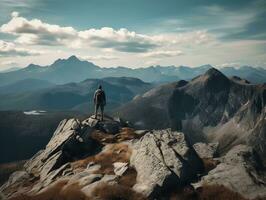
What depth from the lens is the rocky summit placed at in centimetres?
4291

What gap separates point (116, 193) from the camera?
1645 inches

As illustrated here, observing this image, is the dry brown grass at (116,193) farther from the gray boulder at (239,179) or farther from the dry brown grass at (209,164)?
the dry brown grass at (209,164)

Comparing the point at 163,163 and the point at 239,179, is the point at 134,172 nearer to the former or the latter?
the point at 163,163

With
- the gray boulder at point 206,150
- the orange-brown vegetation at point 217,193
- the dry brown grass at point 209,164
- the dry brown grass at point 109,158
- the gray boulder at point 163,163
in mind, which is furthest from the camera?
the gray boulder at point 206,150

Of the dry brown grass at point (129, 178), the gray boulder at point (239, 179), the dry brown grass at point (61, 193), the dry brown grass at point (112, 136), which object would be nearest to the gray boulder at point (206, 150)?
the gray boulder at point (239, 179)

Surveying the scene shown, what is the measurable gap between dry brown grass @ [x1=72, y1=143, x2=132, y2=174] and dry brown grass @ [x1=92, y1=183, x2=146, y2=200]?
30.8 ft

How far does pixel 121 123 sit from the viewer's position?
90.9 metres

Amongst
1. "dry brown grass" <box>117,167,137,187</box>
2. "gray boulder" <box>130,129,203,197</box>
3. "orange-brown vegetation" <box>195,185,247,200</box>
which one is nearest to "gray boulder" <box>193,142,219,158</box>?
"gray boulder" <box>130,129,203,197</box>

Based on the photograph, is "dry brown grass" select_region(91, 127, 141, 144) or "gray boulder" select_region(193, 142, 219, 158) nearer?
"gray boulder" select_region(193, 142, 219, 158)

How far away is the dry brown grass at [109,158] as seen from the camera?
2185 inches

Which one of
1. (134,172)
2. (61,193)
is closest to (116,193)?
(134,172)

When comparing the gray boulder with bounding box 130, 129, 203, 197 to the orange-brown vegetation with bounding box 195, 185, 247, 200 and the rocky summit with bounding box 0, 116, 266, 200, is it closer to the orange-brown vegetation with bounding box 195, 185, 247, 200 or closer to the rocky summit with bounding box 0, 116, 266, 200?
the rocky summit with bounding box 0, 116, 266, 200

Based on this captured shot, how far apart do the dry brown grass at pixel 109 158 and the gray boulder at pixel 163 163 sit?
2655 mm

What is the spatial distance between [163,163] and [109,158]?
1517 cm
